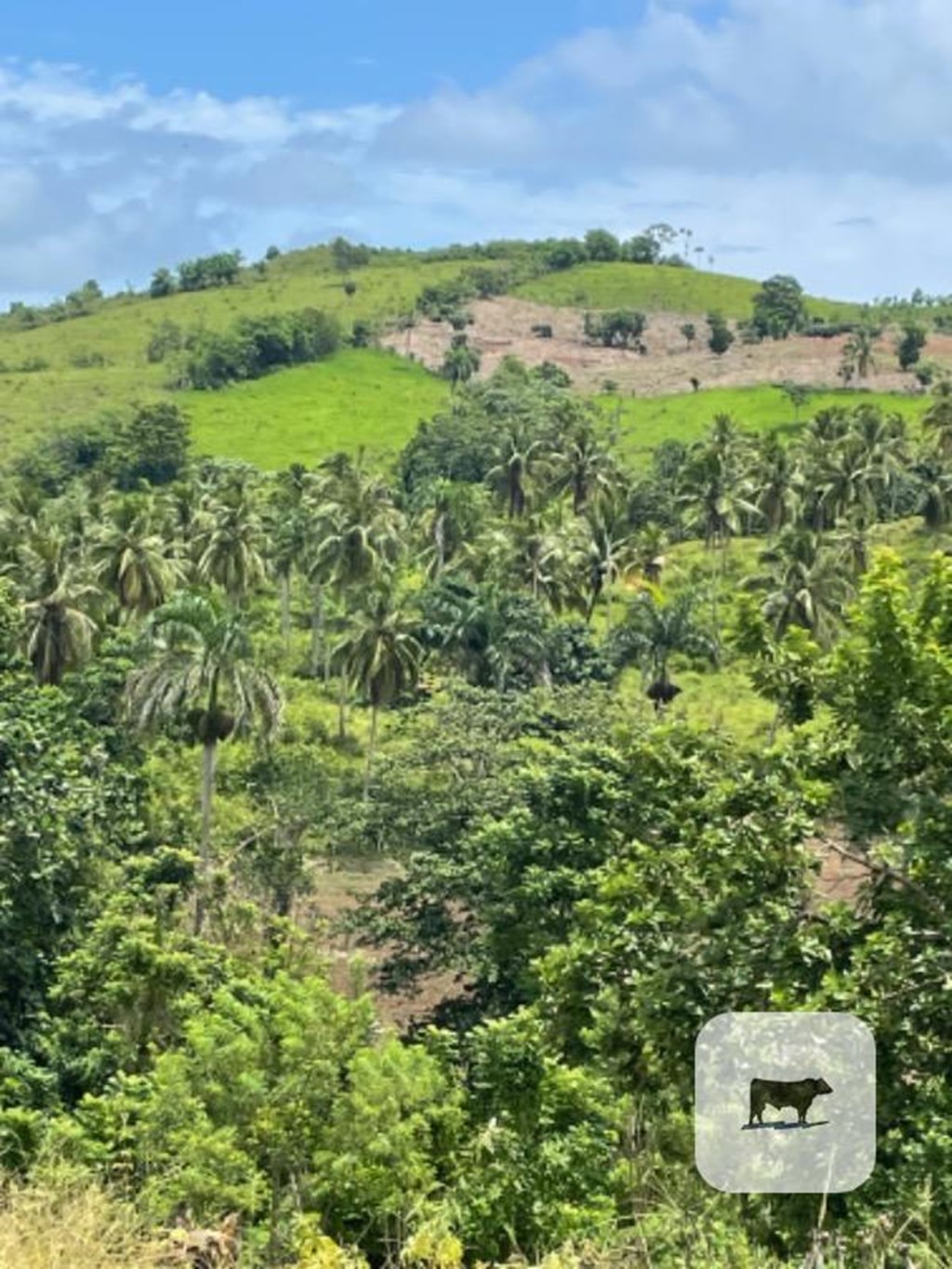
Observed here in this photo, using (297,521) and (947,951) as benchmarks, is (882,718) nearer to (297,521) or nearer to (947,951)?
(947,951)

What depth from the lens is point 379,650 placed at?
54.2 meters

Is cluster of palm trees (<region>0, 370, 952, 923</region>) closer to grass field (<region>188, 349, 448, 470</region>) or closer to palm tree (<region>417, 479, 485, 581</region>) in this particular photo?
palm tree (<region>417, 479, 485, 581</region>)

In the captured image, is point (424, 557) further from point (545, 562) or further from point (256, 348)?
point (256, 348)

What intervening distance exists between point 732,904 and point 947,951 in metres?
2.04

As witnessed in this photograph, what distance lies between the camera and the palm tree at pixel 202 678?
124 feet

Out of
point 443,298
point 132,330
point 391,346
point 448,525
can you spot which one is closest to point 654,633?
point 448,525

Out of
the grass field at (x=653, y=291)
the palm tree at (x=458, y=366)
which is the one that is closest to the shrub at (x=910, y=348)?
the grass field at (x=653, y=291)

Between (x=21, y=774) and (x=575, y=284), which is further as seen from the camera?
(x=575, y=284)

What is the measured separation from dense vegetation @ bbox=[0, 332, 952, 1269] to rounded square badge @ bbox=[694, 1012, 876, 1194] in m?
0.49

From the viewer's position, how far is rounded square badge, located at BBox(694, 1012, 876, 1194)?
947 centimetres

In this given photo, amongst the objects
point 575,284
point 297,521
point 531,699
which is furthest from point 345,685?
point 575,284

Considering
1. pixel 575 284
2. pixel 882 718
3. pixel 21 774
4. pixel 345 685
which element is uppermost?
pixel 575 284

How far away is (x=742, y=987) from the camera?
1234 centimetres

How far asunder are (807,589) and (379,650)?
719 inches
